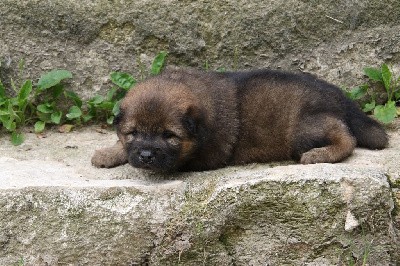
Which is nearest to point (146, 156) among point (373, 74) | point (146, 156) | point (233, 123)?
point (146, 156)

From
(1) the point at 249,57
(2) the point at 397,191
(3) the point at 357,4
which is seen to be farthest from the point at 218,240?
(3) the point at 357,4

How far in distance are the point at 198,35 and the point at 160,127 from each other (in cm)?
189

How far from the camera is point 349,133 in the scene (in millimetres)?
6988

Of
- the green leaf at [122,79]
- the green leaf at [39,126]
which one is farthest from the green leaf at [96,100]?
the green leaf at [39,126]

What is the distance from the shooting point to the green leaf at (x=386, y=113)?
25.3 ft

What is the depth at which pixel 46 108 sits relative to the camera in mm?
8094

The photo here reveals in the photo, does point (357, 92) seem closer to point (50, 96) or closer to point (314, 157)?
point (314, 157)

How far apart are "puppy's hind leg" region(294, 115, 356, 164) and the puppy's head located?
2.91ft

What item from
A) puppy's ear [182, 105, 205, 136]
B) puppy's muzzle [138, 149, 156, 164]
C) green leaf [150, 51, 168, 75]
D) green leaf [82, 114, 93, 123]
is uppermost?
green leaf [150, 51, 168, 75]

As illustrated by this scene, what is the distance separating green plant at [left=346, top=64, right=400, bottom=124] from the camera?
25.5 feet

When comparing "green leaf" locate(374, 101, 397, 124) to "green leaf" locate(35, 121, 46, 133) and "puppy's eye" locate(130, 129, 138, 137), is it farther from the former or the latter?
"green leaf" locate(35, 121, 46, 133)

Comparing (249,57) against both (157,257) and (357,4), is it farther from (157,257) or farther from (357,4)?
(157,257)

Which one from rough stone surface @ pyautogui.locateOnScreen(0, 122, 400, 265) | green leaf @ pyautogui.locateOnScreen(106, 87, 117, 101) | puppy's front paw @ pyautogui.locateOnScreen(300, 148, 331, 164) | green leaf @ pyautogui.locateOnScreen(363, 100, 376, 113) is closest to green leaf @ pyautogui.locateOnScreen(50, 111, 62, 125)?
green leaf @ pyautogui.locateOnScreen(106, 87, 117, 101)

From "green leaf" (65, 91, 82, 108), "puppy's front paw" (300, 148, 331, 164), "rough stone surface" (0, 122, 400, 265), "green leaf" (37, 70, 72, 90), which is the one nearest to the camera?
"rough stone surface" (0, 122, 400, 265)
